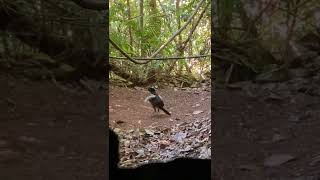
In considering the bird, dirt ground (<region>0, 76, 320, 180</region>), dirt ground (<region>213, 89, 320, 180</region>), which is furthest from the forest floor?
dirt ground (<region>213, 89, 320, 180</region>)

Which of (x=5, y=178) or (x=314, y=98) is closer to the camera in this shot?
(x=5, y=178)

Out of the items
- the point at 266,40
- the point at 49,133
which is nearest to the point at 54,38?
the point at 49,133

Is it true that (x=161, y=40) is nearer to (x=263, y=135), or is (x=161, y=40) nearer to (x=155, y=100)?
(x=155, y=100)

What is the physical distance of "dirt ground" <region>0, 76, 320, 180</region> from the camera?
128cm

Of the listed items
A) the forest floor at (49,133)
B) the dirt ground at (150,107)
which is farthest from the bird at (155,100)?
the forest floor at (49,133)

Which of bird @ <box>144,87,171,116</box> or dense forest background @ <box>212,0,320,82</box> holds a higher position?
dense forest background @ <box>212,0,320,82</box>

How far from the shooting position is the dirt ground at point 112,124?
1280 mm

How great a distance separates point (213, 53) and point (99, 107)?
1.04ft

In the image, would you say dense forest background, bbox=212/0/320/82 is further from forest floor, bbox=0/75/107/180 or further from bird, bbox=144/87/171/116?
forest floor, bbox=0/75/107/180

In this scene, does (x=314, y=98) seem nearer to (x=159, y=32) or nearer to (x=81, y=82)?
(x=159, y=32)

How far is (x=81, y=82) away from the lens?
1.33m

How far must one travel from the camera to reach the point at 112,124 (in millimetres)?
1359

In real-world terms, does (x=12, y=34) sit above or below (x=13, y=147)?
above

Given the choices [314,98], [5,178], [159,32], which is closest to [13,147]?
[5,178]
